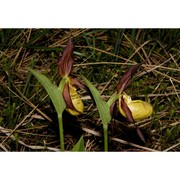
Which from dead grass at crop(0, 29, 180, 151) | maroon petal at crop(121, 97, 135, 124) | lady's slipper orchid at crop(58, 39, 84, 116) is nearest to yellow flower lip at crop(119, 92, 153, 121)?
maroon petal at crop(121, 97, 135, 124)

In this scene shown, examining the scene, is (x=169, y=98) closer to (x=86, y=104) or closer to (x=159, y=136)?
(x=159, y=136)

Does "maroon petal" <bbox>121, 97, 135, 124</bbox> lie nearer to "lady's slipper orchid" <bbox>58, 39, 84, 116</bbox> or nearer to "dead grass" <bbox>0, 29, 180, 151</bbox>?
"lady's slipper orchid" <bbox>58, 39, 84, 116</bbox>

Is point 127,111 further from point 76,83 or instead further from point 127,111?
point 76,83

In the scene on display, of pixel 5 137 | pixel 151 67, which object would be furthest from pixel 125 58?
pixel 5 137

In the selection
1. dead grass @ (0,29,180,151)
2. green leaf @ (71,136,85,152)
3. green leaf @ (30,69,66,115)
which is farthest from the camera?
dead grass @ (0,29,180,151)

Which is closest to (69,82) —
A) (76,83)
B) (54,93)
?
(76,83)

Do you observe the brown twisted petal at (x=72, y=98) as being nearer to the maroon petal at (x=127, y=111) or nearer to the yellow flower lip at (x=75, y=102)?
the yellow flower lip at (x=75, y=102)

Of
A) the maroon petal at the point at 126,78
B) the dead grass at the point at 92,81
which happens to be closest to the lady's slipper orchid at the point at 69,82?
the maroon petal at the point at 126,78

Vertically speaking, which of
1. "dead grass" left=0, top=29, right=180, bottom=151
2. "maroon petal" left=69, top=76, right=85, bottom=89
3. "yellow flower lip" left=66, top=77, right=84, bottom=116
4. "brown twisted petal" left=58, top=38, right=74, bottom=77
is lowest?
"dead grass" left=0, top=29, right=180, bottom=151

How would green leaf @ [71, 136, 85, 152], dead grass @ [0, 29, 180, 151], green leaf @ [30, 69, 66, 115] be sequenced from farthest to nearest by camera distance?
dead grass @ [0, 29, 180, 151], green leaf @ [71, 136, 85, 152], green leaf @ [30, 69, 66, 115]

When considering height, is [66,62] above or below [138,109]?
above

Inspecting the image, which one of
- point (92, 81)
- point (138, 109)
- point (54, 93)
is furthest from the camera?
point (92, 81)
